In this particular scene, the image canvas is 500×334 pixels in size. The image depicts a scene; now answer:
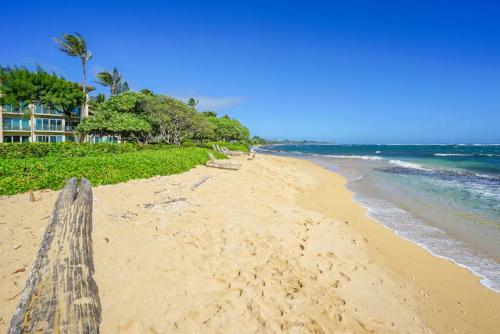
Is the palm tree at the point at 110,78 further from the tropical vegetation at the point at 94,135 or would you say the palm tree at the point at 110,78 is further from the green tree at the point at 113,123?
the green tree at the point at 113,123

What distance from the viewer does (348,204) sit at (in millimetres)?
11844

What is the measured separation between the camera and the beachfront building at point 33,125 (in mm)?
38156

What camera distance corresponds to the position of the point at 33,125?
39688 mm

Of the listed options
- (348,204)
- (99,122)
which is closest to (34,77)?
(99,122)

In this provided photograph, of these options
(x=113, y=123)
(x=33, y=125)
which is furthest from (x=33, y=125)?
(x=113, y=123)

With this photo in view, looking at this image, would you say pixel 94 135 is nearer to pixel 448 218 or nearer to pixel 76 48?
pixel 76 48

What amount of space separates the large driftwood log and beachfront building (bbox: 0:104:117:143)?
3876cm

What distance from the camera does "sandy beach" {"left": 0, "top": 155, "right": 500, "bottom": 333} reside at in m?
3.62

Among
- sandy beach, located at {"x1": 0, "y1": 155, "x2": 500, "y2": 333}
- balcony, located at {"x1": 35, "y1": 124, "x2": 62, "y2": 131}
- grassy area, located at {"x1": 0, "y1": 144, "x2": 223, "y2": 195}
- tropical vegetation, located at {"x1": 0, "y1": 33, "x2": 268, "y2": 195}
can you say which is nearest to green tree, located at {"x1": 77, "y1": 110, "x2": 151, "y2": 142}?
tropical vegetation, located at {"x1": 0, "y1": 33, "x2": 268, "y2": 195}

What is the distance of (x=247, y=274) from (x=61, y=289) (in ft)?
8.61

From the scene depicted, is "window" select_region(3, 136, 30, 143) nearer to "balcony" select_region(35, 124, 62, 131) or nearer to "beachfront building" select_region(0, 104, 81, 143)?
"beachfront building" select_region(0, 104, 81, 143)

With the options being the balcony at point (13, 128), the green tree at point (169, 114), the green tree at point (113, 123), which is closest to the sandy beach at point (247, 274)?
the green tree at point (113, 123)

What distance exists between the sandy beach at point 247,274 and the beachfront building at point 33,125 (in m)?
37.5

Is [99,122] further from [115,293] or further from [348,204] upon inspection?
[115,293]
